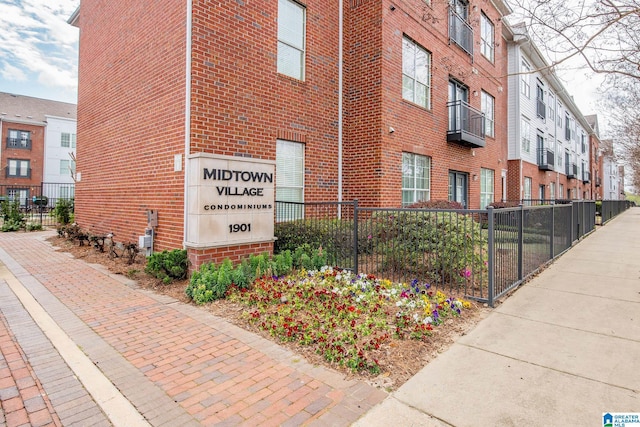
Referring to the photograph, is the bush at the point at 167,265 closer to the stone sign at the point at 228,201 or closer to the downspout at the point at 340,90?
the stone sign at the point at 228,201

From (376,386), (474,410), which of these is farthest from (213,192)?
(474,410)

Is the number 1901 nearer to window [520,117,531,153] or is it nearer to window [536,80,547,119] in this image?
window [520,117,531,153]

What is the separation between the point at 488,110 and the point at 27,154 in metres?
41.2

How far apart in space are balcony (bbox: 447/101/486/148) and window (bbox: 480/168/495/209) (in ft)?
8.12

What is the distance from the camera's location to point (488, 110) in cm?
1593

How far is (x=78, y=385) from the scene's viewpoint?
9.84 ft

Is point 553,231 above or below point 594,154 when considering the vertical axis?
below

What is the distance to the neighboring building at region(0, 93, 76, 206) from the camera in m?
34.7

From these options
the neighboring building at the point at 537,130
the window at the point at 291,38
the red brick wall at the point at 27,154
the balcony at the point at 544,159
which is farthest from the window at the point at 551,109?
the red brick wall at the point at 27,154

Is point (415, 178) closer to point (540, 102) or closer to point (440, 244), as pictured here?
point (440, 244)

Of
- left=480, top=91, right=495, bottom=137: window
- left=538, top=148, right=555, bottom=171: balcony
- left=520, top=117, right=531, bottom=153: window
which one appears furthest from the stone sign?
left=538, top=148, right=555, bottom=171: balcony

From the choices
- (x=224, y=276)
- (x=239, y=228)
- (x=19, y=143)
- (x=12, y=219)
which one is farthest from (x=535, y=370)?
(x=19, y=143)

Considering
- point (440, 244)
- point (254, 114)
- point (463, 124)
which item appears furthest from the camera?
point (463, 124)

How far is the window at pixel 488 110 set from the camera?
15.5 metres
